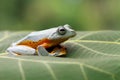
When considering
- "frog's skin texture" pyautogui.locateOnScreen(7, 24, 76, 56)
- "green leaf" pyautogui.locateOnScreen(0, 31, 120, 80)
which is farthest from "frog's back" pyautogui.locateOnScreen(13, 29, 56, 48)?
"green leaf" pyautogui.locateOnScreen(0, 31, 120, 80)

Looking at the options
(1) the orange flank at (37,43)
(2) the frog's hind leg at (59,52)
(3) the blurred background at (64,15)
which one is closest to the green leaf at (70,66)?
(2) the frog's hind leg at (59,52)

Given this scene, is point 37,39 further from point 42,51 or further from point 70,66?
point 70,66

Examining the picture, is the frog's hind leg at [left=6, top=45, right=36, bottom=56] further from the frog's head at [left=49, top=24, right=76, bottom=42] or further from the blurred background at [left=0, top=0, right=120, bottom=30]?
the blurred background at [left=0, top=0, right=120, bottom=30]

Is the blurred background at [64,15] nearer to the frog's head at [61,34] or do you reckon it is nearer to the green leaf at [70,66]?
the frog's head at [61,34]

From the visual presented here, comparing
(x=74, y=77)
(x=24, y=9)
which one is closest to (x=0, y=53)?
(x=74, y=77)

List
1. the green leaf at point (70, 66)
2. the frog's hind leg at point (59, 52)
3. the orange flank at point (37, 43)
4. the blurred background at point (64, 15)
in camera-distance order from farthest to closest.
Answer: the blurred background at point (64, 15)
the orange flank at point (37, 43)
the frog's hind leg at point (59, 52)
the green leaf at point (70, 66)

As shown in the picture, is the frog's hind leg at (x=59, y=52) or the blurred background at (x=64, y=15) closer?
the frog's hind leg at (x=59, y=52)
